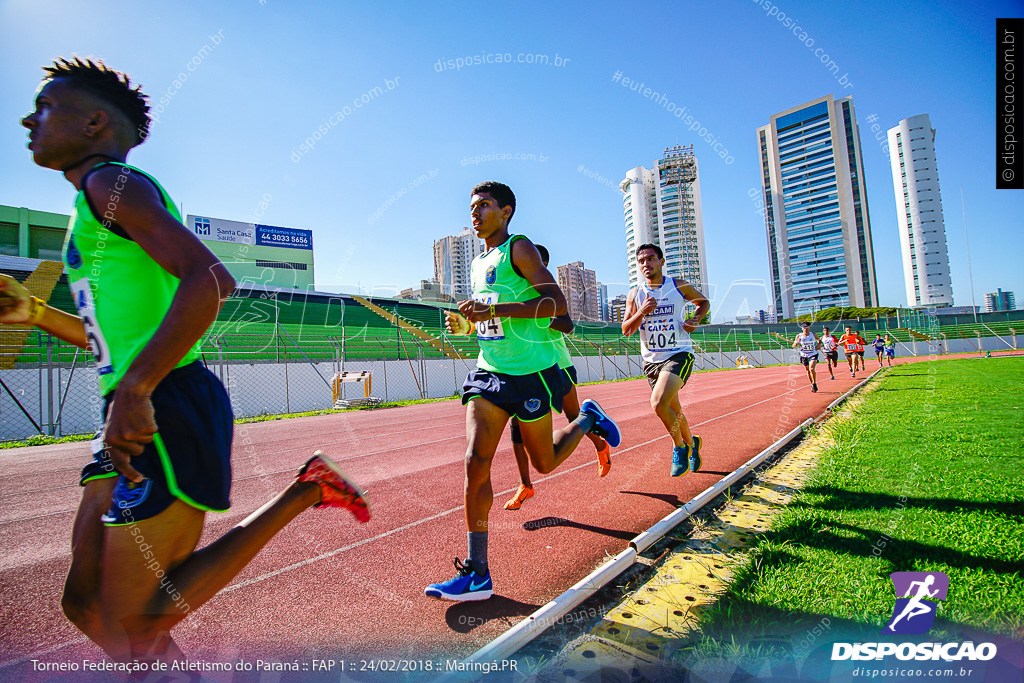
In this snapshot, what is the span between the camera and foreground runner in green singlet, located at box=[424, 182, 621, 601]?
2504mm

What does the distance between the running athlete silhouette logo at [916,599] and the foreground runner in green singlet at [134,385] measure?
2.45 meters

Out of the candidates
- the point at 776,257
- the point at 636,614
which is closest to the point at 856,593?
the point at 636,614

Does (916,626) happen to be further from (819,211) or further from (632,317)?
(819,211)

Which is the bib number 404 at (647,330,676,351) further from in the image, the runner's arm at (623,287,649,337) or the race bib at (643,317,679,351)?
the runner's arm at (623,287,649,337)

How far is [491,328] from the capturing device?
9.59 feet

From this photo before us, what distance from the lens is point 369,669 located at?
74.1 inches

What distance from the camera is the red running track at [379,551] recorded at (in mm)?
2158

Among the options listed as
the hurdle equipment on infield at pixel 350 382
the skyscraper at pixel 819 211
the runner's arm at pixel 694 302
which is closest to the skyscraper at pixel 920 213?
the skyscraper at pixel 819 211

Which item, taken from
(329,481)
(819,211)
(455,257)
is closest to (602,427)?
(329,481)

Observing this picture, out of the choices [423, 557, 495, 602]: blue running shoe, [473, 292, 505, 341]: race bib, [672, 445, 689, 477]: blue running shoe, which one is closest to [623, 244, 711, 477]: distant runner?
[672, 445, 689, 477]: blue running shoe

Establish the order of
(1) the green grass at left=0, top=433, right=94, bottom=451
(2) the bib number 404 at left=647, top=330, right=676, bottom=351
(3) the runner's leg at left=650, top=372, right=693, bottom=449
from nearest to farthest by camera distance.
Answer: (3) the runner's leg at left=650, top=372, right=693, bottom=449, (2) the bib number 404 at left=647, top=330, right=676, bottom=351, (1) the green grass at left=0, top=433, right=94, bottom=451

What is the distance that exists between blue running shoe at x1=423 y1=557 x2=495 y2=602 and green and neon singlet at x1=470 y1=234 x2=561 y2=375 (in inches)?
42.3

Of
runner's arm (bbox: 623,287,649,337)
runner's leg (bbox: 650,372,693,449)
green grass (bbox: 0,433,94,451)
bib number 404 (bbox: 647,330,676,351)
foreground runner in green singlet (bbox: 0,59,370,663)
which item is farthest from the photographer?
green grass (bbox: 0,433,94,451)

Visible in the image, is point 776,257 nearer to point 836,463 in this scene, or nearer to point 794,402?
point 794,402
